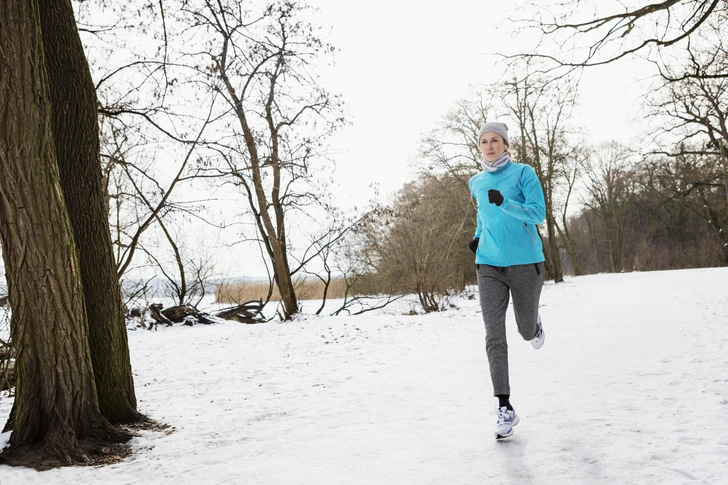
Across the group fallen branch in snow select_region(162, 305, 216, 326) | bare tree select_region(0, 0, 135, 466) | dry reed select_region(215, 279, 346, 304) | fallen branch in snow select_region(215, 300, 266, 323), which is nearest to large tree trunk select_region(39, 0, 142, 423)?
bare tree select_region(0, 0, 135, 466)

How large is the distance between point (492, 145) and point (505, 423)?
6.55 ft

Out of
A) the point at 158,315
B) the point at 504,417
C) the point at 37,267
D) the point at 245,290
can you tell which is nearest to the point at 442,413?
the point at 504,417

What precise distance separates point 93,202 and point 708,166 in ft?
97.7

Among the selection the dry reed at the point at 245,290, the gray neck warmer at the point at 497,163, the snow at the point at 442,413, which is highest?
the gray neck warmer at the point at 497,163

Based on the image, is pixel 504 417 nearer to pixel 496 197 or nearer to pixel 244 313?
pixel 496 197

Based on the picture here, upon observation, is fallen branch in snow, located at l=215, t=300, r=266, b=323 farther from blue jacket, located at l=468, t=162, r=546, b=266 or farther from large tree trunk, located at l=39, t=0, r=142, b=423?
blue jacket, located at l=468, t=162, r=546, b=266

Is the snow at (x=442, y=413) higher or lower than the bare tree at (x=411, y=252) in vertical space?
lower

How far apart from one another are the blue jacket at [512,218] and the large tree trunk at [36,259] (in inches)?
121

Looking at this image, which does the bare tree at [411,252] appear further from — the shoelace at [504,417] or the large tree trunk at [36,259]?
the large tree trunk at [36,259]

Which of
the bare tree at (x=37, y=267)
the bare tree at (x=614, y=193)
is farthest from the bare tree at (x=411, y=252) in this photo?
the bare tree at (x=614, y=193)

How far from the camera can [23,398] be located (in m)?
3.64

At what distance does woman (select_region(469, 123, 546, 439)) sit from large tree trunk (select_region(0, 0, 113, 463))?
2987 mm

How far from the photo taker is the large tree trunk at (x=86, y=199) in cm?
421

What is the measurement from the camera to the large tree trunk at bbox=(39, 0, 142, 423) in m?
4.21
